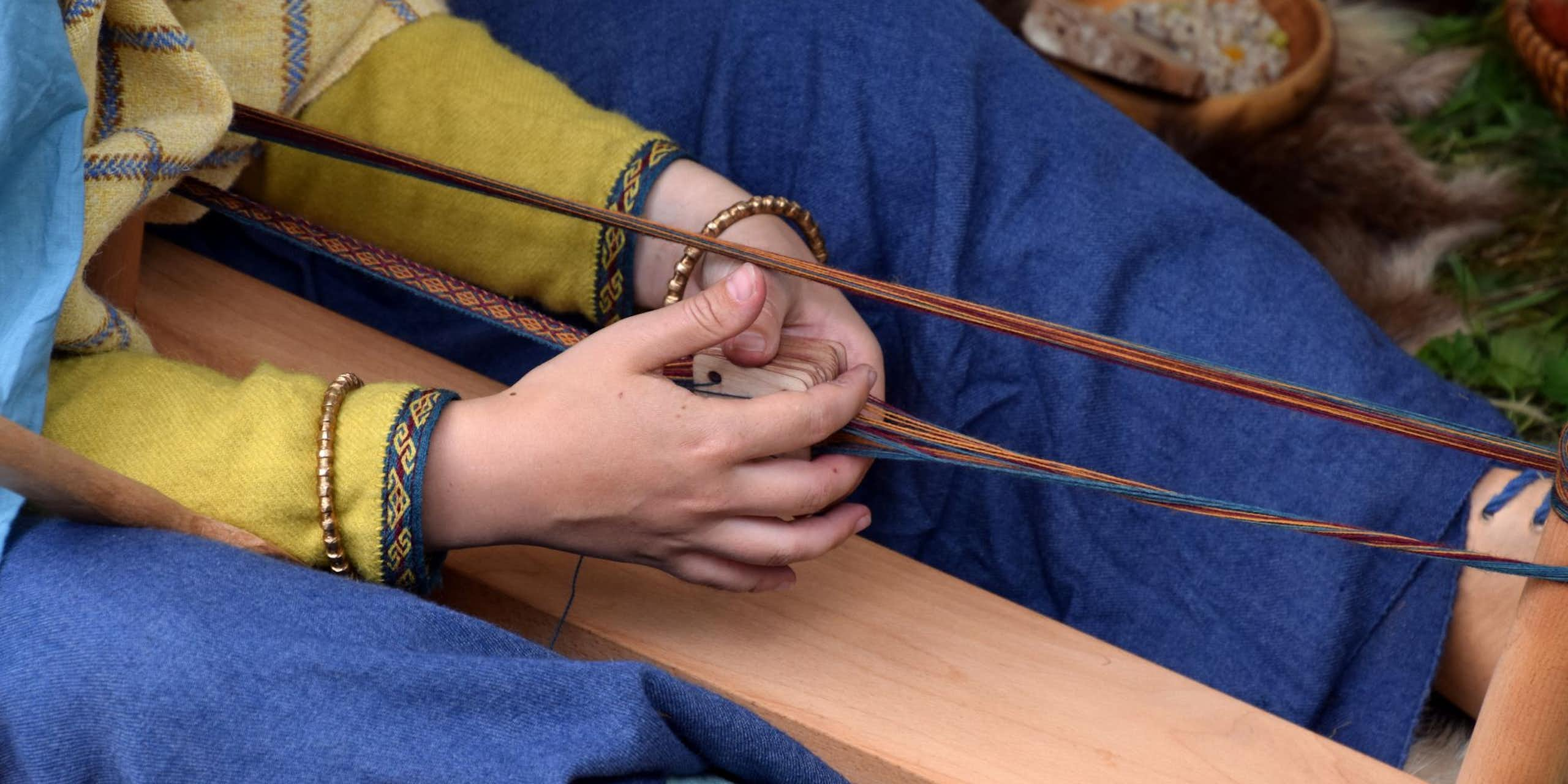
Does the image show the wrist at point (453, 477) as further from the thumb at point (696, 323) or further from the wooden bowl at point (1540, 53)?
the wooden bowl at point (1540, 53)

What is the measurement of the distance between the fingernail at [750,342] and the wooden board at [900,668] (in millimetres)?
161

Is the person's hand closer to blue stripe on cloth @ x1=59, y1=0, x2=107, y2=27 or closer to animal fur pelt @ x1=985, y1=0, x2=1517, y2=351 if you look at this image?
blue stripe on cloth @ x1=59, y1=0, x2=107, y2=27

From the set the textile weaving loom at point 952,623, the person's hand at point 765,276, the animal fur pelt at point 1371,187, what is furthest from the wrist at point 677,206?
the animal fur pelt at point 1371,187

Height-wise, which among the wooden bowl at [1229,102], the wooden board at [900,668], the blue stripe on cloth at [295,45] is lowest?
the wooden board at [900,668]

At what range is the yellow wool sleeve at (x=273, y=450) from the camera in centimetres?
67

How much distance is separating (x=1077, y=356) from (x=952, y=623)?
0.68 feet

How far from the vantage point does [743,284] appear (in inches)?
27.1

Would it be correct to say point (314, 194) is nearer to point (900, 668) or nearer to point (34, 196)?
point (34, 196)

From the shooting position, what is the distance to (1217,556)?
33.0 inches

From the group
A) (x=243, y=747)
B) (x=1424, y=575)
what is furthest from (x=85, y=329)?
(x=1424, y=575)

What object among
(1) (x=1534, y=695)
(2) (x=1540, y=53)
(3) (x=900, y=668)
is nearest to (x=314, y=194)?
(3) (x=900, y=668)

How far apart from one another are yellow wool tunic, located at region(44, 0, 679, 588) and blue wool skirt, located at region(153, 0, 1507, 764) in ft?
0.29

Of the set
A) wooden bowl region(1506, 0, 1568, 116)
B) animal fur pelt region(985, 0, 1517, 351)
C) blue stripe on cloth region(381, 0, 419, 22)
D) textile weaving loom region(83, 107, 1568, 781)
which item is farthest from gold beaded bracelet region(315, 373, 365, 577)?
wooden bowl region(1506, 0, 1568, 116)

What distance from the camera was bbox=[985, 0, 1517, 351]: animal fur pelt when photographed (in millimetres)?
1558
